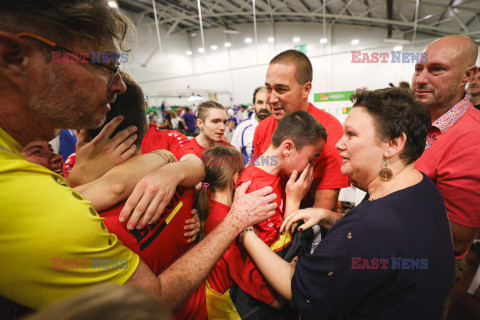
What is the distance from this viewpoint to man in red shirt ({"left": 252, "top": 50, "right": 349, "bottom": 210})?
1.93m

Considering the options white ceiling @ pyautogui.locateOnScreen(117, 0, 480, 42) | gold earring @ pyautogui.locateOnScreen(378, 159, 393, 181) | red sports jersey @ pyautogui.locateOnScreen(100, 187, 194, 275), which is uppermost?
white ceiling @ pyautogui.locateOnScreen(117, 0, 480, 42)

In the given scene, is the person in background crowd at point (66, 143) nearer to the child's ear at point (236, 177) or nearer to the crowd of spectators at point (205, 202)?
the crowd of spectators at point (205, 202)

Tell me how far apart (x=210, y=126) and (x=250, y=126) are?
130 cm

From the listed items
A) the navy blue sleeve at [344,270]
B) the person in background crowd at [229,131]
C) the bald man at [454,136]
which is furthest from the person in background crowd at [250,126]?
the navy blue sleeve at [344,270]

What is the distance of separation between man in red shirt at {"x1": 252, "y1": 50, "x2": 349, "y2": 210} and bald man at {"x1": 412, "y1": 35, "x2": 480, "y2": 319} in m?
0.69

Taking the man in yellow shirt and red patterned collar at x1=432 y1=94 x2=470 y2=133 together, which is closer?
the man in yellow shirt

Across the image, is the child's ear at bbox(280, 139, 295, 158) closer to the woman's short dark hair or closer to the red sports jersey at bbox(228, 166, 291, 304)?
the red sports jersey at bbox(228, 166, 291, 304)

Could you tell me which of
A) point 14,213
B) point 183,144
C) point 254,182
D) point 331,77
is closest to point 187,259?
point 14,213

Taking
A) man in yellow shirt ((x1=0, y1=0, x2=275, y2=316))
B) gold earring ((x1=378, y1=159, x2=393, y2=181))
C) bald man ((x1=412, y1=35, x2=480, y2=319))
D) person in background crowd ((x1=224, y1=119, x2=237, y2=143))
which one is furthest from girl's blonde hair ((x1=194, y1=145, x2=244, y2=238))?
person in background crowd ((x1=224, y1=119, x2=237, y2=143))

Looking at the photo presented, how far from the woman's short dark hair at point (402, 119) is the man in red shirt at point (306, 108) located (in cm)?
67

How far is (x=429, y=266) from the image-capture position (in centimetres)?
100

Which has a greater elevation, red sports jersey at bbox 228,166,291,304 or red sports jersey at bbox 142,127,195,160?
red sports jersey at bbox 142,127,195,160

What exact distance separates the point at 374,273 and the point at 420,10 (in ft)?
52.7

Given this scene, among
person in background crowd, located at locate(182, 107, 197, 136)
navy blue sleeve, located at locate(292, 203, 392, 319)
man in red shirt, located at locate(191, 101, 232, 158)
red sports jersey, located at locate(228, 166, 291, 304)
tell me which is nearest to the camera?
navy blue sleeve, located at locate(292, 203, 392, 319)
